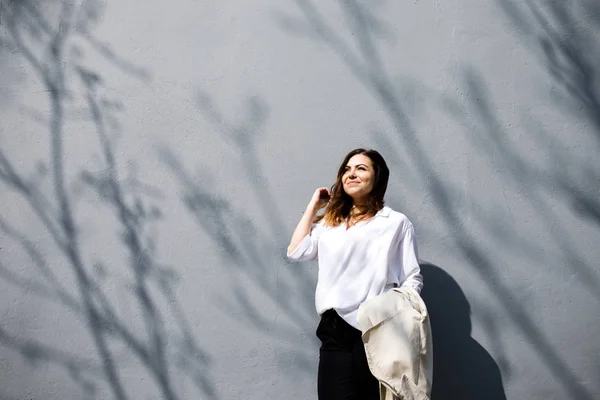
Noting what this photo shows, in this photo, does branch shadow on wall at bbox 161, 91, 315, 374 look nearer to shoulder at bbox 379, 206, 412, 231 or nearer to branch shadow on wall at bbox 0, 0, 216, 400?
branch shadow on wall at bbox 0, 0, 216, 400

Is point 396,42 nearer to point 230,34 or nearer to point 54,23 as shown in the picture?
point 230,34

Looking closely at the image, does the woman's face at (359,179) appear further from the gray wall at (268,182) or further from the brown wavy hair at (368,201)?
the gray wall at (268,182)

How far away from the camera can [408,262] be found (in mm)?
2920

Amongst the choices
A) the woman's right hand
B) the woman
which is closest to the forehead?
the woman

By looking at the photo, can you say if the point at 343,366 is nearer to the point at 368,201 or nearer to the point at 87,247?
the point at 368,201

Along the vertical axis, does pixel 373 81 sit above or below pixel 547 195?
above

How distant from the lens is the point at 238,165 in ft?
11.8

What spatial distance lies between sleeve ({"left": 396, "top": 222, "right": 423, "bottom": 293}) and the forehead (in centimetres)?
35

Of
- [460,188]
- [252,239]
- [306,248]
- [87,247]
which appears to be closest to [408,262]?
[306,248]

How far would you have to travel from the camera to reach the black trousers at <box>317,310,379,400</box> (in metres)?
2.75

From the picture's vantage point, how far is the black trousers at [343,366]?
9.03 ft

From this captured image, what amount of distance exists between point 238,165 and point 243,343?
96 cm

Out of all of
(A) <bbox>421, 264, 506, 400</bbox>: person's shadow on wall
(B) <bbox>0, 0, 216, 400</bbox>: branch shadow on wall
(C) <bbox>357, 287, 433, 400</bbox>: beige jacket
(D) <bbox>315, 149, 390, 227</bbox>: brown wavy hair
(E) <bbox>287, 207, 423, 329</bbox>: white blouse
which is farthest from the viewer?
(B) <bbox>0, 0, 216, 400</bbox>: branch shadow on wall

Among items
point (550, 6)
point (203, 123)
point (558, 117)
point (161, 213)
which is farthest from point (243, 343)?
point (550, 6)
